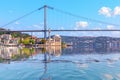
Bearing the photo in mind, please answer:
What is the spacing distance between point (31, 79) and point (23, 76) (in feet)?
2.53

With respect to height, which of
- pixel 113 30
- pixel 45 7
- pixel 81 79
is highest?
pixel 45 7

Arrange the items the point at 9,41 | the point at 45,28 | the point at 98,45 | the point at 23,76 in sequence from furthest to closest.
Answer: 1. the point at 98,45
2. the point at 9,41
3. the point at 45,28
4. the point at 23,76

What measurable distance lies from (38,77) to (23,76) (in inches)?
23.2

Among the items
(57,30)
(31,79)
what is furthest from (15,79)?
(57,30)

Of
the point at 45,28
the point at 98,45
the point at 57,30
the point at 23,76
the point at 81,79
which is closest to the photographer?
the point at 81,79

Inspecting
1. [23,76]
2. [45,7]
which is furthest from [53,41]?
[23,76]

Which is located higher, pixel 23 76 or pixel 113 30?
pixel 113 30

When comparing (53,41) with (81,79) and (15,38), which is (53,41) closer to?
(15,38)

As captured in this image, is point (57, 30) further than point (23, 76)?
Yes

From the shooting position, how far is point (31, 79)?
10148mm

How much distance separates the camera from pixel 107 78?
10.2m

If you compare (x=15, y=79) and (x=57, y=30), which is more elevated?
(x=57, y=30)

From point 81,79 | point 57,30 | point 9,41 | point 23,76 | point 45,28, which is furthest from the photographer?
point 9,41

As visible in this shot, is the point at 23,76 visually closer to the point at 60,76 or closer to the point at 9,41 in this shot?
the point at 60,76
